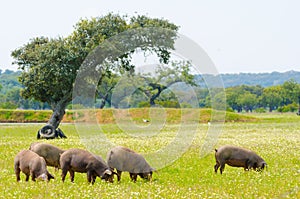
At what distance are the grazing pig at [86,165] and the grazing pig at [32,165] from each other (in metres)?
1.00

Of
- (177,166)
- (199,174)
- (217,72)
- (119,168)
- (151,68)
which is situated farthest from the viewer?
(151,68)

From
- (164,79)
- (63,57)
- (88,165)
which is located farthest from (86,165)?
(63,57)

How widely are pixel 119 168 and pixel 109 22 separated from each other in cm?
2988

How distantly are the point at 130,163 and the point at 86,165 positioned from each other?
145cm

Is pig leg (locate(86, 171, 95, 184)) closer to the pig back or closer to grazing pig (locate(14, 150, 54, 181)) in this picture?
the pig back

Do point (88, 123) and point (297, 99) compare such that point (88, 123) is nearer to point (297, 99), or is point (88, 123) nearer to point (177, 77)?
point (177, 77)

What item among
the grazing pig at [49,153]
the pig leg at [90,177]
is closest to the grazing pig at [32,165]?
the pig leg at [90,177]

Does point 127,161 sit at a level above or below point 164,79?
below

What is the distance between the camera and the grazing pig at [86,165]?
16453mm

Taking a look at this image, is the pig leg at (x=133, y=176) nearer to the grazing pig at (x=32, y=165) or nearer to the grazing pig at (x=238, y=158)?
the grazing pig at (x=32, y=165)

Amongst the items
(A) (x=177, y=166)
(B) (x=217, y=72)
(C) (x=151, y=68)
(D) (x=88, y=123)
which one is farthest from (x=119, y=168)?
(D) (x=88, y=123)

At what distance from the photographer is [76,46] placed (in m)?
44.2

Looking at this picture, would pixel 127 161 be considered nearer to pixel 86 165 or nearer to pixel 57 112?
pixel 86 165

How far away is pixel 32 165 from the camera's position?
52.1 ft
